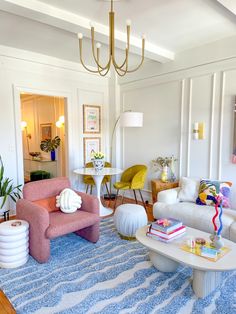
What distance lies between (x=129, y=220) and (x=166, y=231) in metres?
0.83

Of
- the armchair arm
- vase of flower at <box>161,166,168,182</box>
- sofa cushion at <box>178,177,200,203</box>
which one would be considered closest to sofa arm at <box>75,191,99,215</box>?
the armchair arm

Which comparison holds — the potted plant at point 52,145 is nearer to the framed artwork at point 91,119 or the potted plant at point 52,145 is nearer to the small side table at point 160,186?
the framed artwork at point 91,119

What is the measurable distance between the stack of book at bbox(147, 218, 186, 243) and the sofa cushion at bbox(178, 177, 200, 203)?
109cm

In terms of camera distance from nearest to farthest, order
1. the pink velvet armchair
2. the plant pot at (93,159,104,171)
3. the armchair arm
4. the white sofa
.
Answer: the pink velvet armchair, the white sofa, the plant pot at (93,159,104,171), the armchair arm

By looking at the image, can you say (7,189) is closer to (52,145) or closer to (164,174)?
(52,145)

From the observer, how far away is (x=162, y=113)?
4.28m

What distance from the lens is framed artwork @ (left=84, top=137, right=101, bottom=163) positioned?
487 centimetres

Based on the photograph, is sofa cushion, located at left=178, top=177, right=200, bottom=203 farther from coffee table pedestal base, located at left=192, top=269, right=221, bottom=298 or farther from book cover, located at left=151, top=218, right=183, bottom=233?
coffee table pedestal base, located at left=192, top=269, right=221, bottom=298

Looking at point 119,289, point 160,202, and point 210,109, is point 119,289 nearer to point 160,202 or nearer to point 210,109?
point 160,202

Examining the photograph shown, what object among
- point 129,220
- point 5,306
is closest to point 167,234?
point 129,220

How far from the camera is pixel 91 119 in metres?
4.92

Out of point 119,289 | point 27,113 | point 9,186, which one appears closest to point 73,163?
point 9,186

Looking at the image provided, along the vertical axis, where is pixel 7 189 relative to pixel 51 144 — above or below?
below

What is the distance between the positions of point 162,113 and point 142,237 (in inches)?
104
